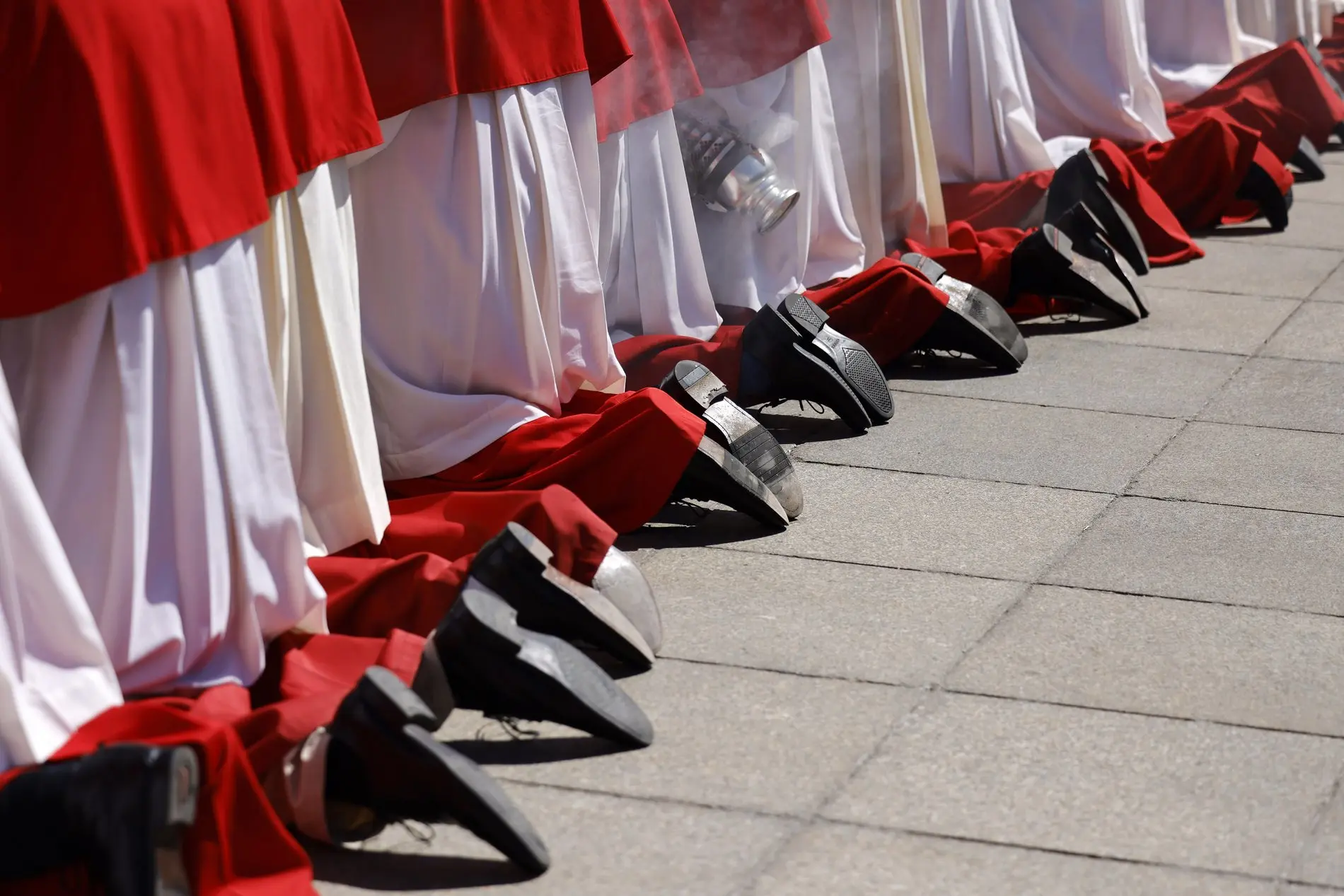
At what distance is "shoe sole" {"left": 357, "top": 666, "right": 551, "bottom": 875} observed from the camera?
2953 mm

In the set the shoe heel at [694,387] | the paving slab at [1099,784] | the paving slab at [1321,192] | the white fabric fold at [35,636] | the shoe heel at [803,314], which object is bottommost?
the paving slab at [1321,192]

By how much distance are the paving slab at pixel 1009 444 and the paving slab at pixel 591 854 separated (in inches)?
79.0

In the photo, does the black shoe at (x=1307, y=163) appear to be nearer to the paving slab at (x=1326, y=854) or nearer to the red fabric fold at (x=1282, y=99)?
the red fabric fold at (x=1282, y=99)

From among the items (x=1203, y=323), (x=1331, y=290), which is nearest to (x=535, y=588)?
(x=1203, y=323)

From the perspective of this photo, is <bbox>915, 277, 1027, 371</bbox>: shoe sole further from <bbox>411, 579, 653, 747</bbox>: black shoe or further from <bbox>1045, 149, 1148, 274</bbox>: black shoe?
<bbox>411, 579, 653, 747</bbox>: black shoe

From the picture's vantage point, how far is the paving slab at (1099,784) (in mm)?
3086

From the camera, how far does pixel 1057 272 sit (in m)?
6.23

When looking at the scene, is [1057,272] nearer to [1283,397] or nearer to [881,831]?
[1283,397]

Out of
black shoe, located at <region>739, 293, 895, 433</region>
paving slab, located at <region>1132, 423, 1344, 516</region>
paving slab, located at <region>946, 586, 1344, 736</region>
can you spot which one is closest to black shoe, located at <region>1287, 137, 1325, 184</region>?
paving slab, located at <region>1132, 423, 1344, 516</region>

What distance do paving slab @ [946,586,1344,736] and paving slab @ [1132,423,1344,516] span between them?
2.57 feet

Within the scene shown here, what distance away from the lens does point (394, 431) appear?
4578mm

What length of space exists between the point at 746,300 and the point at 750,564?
6.37 ft

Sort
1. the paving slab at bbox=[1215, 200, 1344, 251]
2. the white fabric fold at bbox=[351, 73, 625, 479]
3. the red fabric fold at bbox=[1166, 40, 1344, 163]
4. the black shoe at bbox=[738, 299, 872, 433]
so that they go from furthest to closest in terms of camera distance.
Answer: the red fabric fold at bbox=[1166, 40, 1344, 163]
the paving slab at bbox=[1215, 200, 1344, 251]
the black shoe at bbox=[738, 299, 872, 433]
the white fabric fold at bbox=[351, 73, 625, 479]

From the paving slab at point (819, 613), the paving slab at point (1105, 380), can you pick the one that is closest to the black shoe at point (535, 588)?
the paving slab at point (819, 613)
